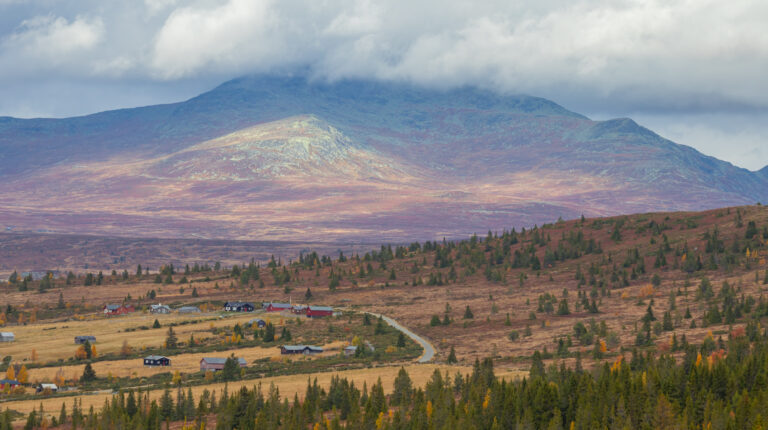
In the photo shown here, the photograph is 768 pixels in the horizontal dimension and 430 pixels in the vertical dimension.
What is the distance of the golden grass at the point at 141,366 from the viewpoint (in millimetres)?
116312

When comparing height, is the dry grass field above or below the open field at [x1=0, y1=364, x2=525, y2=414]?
above

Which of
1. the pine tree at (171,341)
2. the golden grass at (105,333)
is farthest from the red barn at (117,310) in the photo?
the pine tree at (171,341)

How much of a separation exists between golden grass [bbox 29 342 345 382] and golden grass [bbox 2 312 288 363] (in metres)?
9.18

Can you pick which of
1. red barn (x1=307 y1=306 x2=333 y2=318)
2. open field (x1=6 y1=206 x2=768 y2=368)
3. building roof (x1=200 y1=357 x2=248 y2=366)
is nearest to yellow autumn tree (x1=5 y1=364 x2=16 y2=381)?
open field (x1=6 y1=206 x2=768 y2=368)

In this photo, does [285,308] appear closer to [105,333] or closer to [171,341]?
[105,333]

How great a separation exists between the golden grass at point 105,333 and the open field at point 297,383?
33282 millimetres

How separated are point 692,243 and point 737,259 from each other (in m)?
21.7

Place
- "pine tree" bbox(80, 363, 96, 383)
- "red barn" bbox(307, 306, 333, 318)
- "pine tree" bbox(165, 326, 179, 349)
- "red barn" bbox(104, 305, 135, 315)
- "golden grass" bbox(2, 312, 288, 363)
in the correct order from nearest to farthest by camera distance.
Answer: "pine tree" bbox(80, 363, 96, 383)
"golden grass" bbox(2, 312, 288, 363)
"pine tree" bbox(165, 326, 179, 349)
"red barn" bbox(307, 306, 333, 318)
"red barn" bbox(104, 305, 135, 315)

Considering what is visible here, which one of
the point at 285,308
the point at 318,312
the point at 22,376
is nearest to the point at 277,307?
the point at 285,308

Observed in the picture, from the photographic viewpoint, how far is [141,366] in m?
121

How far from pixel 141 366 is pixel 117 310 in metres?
65.7

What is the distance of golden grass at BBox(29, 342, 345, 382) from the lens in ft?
382

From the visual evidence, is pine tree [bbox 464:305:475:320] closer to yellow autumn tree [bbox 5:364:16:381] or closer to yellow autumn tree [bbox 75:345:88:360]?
yellow autumn tree [bbox 75:345:88:360]

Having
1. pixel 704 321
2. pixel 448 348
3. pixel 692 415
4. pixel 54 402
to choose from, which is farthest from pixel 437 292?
pixel 692 415
